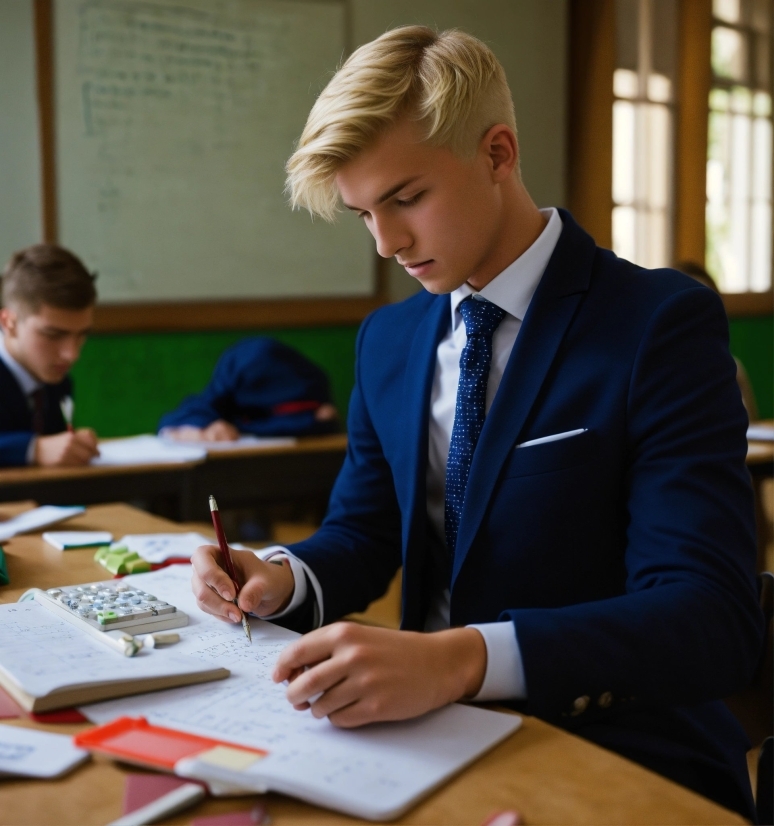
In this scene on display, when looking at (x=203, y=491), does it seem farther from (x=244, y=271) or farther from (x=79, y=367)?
(x=244, y=271)

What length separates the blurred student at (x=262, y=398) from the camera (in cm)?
363

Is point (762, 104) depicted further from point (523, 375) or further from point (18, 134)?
point (523, 375)

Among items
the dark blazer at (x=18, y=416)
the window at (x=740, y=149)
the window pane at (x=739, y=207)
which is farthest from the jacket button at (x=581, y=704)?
the window pane at (x=739, y=207)

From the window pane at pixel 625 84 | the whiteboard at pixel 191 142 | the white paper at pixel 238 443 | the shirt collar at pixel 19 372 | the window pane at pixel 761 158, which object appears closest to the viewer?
the shirt collar at pixel 19 372

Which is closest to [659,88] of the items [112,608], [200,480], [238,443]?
[238,443]

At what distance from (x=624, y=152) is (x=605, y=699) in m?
5.11

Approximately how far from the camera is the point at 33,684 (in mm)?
905

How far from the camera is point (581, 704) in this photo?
3.10 feet

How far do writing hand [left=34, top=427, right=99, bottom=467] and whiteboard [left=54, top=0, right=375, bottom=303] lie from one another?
4.85 ft

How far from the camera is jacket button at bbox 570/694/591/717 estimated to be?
0.94m

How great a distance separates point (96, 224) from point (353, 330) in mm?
1321

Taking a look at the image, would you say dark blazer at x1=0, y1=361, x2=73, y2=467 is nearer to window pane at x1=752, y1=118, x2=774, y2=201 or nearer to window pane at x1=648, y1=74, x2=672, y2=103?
window pane at x1=648, y1=74, x2=672, y2=103

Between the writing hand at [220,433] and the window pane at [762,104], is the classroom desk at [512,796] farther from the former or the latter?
the window pane at [762,104]

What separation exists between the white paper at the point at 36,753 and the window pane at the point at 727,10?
5.85m
